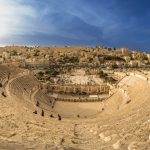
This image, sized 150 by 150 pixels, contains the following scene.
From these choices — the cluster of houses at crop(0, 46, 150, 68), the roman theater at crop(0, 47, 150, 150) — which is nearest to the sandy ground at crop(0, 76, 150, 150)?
the roman theater at crop(0, 47, 150, 150)

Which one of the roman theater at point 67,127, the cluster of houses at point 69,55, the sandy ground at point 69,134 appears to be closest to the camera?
the sandy ground at point 69,134

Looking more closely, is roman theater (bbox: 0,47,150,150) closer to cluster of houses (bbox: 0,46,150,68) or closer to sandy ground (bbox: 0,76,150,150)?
sandy ground (bbox: 0,76,150,150)

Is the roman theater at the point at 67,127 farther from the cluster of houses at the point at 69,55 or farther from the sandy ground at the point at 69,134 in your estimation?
the cluster of houses at the point at 69,55

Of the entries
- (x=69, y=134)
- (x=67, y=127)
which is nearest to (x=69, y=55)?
(x=67, y=127)

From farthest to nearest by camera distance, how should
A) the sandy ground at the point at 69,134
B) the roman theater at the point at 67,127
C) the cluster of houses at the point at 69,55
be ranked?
the cluster of houses at the point at 69,55, the roman theater at the point at 67,127, the sandy ground at the point at 69,134

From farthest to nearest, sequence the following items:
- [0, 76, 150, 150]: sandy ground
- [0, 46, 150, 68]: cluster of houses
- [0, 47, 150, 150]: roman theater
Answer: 1. [0, 46, 150, 68]: cluster of houses
2. [0, 47, 150, 150]: roman theater
3. [0, 76, 150, 150]: sandy ground

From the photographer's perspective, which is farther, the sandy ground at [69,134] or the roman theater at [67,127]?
the roman theater at [67,127]

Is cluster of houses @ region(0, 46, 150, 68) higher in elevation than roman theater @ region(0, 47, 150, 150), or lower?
higher

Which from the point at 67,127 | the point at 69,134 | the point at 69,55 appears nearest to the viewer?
the point at 69,134

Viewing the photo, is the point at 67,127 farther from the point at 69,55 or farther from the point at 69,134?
the point at 69,55

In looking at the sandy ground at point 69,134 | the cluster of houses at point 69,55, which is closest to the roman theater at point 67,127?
the sandy ground at point 69,134

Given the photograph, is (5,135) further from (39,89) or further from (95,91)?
(95,91)

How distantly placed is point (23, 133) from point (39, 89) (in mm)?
36499

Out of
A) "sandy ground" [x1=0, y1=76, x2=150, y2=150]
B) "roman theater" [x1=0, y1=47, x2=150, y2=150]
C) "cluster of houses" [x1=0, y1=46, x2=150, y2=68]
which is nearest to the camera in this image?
"sandy ground" [x1=0, y1=76, x2=150, y2=150]
